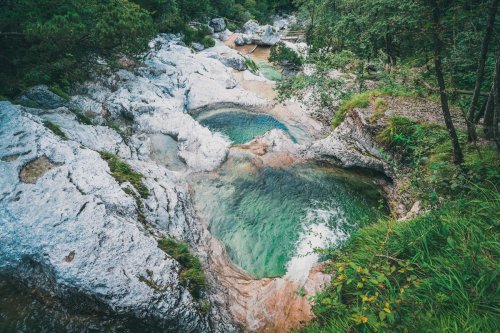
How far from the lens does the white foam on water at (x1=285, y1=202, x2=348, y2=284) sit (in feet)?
19.1

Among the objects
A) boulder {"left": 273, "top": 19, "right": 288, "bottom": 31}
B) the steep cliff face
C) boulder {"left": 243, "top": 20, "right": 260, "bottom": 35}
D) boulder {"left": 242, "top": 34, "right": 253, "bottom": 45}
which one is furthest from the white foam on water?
boulder {"left": 273, "top": 19, "right": 288, "bottom": 31}

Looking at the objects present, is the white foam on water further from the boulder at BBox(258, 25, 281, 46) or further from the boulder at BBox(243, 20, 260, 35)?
the boulder at BBox(243, 20, 260, 35)

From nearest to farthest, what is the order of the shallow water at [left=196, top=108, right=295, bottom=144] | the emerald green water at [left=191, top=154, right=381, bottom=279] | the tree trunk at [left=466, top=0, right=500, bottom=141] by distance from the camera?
the tree trunk at [left=466, top=0, right=500, bottom=141]
the emerald green water at [left=191, top=154, right=381, bottom=279]
the shallow water at [left=196, top=108, right=295, bottom=144]

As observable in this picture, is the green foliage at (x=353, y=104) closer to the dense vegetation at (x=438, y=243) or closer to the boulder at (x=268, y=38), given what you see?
the dense vegetation at (x=438, y=243)

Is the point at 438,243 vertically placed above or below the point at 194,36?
above

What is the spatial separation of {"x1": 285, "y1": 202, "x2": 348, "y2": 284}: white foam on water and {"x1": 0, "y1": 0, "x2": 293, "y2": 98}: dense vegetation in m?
8.48

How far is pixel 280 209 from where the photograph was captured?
7.82 meters

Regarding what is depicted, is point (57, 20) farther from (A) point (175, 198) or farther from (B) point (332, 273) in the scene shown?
(B) point (332, 273)

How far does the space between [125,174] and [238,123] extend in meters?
7.27

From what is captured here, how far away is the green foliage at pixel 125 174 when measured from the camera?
243 inches

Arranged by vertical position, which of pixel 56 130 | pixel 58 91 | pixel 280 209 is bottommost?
pixel 280 209

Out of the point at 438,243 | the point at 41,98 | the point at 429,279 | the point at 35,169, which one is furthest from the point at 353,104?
the point at 41,98

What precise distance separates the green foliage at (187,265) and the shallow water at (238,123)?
6718mm

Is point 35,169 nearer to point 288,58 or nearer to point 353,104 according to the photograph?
point 353,104
